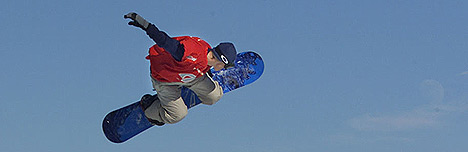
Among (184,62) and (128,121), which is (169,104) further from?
(128,121)

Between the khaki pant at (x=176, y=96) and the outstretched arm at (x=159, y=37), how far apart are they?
1.07m

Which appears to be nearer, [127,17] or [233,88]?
[127,17]

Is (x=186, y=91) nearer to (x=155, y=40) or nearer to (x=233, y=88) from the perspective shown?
(x=233, y=88)

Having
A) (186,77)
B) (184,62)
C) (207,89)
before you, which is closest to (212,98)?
(207,89)

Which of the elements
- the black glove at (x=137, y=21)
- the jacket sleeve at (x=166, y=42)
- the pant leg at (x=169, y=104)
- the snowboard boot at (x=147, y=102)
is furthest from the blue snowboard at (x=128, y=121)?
the black glove at (x=137, y=21)

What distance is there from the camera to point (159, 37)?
7695 mm

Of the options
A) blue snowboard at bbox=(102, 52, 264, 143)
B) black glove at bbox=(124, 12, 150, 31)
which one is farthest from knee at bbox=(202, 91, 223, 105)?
black glove at bbox=(124, 12, 150, 31)

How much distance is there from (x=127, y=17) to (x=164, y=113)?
112 inches

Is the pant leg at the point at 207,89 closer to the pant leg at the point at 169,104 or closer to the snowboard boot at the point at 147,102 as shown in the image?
the pant leg at the point at 169,104

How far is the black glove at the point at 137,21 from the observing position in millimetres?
7275

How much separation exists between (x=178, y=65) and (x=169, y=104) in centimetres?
111

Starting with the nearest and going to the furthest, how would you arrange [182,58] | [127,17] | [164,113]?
[127,17] → [182,58] → [164,113]

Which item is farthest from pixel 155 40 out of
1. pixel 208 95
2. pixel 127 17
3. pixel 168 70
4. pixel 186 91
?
pixel 186 91

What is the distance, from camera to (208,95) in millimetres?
9805
